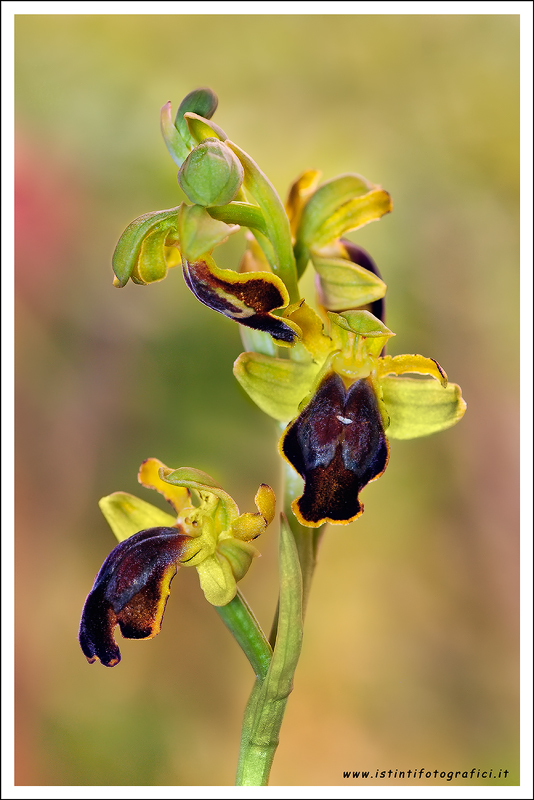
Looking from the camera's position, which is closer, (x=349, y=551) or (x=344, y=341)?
(x=344, y=341)

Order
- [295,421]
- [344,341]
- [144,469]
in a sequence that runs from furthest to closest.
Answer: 1. [144,469]
2. [344,341]
3. [295,421]

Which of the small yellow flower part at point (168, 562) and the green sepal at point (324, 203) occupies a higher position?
the green sepal at point (324, 203)

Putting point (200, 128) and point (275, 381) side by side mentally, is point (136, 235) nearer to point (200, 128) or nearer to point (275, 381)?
point (200, 128)

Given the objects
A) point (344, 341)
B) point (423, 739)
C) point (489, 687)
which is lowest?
point (423, 739)

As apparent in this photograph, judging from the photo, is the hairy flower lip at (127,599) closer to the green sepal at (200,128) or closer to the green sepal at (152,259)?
the green sepal at (152,259)

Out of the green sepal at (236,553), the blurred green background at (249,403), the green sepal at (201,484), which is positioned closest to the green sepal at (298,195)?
the green sepal at (201,484)

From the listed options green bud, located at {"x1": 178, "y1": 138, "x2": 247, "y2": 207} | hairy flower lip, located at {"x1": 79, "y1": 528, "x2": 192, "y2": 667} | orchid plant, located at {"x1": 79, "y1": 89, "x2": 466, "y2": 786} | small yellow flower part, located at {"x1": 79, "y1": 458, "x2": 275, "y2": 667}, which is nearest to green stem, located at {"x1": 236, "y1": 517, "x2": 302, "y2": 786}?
orchid plant, located at {"x1": 79, "y1": 89, "x2": 466, "y2": 786}

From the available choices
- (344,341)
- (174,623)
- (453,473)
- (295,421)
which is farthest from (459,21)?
(174,623)

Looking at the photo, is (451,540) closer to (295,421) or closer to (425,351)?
(425,351)
